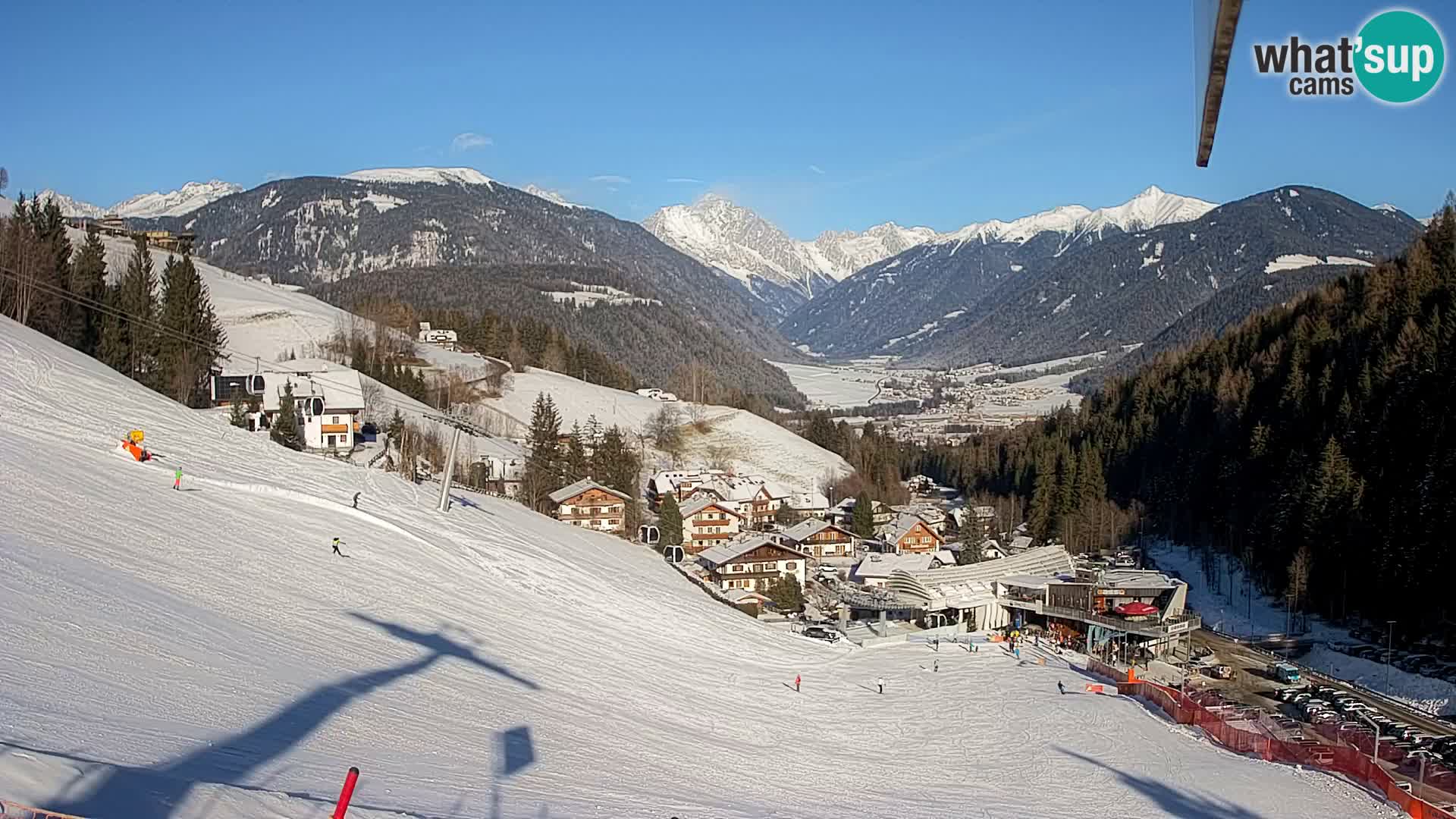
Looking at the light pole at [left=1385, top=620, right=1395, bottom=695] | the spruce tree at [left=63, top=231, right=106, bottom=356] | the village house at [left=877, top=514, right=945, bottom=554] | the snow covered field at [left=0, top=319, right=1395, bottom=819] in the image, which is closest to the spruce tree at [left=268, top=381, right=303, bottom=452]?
the spruce tree at [left=63, top=231, right=106, bottom=356]

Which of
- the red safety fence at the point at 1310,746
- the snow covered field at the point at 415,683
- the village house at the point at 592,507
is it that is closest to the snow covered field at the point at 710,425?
the village house at the point at 592,507

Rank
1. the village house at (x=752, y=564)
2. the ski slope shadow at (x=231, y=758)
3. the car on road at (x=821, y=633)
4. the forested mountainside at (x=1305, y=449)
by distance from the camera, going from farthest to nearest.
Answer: the village house at (x=752, y=564), the forested mountainside at (x=1305, y=449), the car on road at (x=821, y=633), the ski slope shadow at (x=231, y=758)

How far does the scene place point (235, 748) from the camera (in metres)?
10.5

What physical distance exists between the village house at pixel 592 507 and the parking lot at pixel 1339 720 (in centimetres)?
2799

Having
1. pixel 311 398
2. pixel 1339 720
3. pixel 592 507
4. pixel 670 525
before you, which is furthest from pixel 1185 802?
pixel 311 398

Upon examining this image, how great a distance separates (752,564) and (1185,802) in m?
28.4

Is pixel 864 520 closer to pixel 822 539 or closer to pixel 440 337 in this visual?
pixel 822 539

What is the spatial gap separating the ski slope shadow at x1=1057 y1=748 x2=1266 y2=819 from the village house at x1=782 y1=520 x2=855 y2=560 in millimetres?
34999

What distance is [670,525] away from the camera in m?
48.3

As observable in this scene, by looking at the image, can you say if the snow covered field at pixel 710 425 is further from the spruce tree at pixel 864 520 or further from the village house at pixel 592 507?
the village house at pixel 592 507

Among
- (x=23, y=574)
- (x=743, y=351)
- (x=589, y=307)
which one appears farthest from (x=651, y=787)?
(x=743, y=351)

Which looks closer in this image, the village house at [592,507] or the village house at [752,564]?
the village house at [752,564]

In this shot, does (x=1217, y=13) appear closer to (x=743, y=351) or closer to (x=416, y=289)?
(x=416, y=289)

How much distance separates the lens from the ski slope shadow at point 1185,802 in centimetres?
1661
